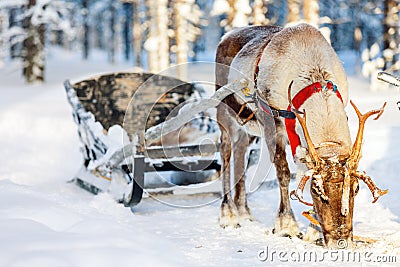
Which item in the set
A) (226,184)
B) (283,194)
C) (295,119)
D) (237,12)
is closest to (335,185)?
(295,119)

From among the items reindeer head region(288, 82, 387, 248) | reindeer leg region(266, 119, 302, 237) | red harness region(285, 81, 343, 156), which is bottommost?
reindeer leg region(266, 119, 302, 237)

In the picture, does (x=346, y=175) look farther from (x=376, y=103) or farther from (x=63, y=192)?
(x=376, y=103)

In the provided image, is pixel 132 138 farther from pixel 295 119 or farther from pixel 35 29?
pixel 35 29

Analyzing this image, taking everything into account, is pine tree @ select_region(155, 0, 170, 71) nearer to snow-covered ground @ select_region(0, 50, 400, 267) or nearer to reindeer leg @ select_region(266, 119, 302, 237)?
snow-covered ground @ select_region(0, 50, 400, 267)

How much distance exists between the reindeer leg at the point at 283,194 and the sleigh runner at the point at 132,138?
2.85 ft

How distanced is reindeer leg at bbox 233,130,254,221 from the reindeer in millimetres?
13

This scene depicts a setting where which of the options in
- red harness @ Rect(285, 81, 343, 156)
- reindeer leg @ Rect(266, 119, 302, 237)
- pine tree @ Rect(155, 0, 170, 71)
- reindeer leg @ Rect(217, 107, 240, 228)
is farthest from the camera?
pine tree @ Rect(155, 0, 170, 71)

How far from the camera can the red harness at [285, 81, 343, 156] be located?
4578 mm

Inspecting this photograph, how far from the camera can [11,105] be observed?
13.6 meters

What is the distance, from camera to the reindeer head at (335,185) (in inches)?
163

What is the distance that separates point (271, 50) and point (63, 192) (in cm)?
371

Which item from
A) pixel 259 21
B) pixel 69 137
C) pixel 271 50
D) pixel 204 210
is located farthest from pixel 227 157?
pixel 259 21

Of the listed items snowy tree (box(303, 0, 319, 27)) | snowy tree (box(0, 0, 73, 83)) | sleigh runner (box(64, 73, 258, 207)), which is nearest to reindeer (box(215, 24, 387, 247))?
sleigh runner (box(64, 73, 258, 207))

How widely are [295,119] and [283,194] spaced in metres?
1.10
